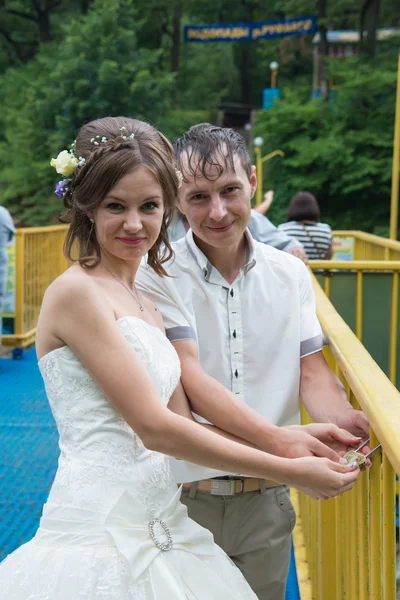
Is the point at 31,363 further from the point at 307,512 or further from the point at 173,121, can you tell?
the point at 173,121

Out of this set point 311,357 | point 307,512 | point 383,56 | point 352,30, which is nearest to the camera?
point 311,357

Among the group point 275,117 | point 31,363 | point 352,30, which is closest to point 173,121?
point 275,117

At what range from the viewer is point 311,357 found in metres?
2.34

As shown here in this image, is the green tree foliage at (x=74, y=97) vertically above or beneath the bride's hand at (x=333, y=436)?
above

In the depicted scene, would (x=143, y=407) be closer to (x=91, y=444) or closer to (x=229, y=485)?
(x=91, y=444)

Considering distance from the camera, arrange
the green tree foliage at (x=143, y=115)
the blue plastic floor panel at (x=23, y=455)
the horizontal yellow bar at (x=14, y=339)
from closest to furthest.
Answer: the blue plastic floor panel at (x=23, y=455) → the horizontal yellow bar at (x=14, y=339) → the green tree foliage at (x=143, y=115)

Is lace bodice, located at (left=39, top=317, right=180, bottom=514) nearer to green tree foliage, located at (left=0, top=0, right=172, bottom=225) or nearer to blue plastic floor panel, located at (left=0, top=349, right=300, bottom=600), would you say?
blue plastic floor panel, located at (left=0, top=349, right=300, bottom=600)

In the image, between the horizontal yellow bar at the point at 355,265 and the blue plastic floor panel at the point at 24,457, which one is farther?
the horizontal yellow bar at the point at 355,265

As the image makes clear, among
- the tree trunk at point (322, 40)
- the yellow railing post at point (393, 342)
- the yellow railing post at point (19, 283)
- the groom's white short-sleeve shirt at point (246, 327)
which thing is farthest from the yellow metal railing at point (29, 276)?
the tree trunk at point (322, 40)

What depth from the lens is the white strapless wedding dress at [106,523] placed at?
1783mm

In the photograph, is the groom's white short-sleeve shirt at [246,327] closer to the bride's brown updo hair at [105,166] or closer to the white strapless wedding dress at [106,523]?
the bride's brown updo hair at [105,166]

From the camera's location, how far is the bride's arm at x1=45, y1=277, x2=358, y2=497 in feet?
5.89

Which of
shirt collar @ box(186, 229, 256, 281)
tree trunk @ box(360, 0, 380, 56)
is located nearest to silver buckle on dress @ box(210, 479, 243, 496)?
shirt collar @ box(186, 229, 256, 281)

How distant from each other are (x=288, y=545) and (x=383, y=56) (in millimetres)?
30378
